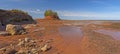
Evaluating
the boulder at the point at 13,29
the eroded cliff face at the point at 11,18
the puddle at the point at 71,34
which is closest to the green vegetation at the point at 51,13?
the eroded cliff face at the point at 11,18

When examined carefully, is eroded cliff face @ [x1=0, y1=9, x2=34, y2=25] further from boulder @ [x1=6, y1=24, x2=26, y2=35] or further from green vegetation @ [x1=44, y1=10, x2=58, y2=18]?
green vegetation @ [x1=44, y1=10, x2=58, y2=18]

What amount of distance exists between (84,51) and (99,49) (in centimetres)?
114

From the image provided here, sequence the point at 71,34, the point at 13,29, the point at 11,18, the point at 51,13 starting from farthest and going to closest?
the point at 51,13 < the point at 11,18 < the point at 71,34 < the point at 13,29

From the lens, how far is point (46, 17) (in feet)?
200

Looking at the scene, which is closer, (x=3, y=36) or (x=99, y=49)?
(x=99, y=49)

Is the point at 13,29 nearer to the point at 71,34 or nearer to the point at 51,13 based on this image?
the point at 71,34

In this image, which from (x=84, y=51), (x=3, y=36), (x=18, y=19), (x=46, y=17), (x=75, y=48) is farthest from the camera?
(x=46, y=17)

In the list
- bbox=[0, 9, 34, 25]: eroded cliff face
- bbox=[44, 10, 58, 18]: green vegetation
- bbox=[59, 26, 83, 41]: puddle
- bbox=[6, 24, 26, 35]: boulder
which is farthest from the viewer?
bbox=[44, 10, 58, 18]: green vegetation

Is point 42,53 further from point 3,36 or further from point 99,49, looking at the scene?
point 3,36

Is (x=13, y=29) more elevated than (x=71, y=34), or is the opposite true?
(x=13, y=29)

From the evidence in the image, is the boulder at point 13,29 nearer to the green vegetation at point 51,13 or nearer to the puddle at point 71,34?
the puddle at point 71,34

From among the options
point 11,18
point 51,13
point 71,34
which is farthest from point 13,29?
point 51,13

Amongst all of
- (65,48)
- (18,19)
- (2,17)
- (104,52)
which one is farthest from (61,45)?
(18,19)

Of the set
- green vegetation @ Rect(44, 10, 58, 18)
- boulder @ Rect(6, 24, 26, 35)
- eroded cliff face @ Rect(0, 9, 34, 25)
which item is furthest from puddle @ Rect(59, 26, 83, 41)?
green vegetation @ Rect(44, 10, 58, 18)
